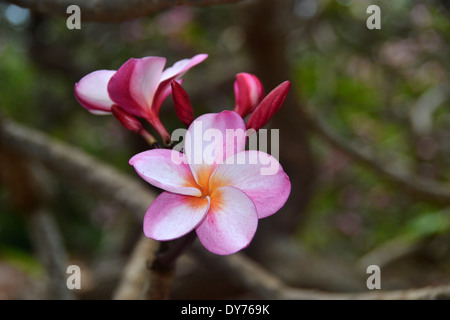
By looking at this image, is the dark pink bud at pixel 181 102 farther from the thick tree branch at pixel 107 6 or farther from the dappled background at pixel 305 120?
the dappled background at pixel 305 120

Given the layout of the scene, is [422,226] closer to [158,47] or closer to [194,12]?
[194,12]

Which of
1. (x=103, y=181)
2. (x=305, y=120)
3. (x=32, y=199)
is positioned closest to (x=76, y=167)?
(x=103, y=181)

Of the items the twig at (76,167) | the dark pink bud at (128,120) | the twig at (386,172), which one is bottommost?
the dark pink bud at (128,120)

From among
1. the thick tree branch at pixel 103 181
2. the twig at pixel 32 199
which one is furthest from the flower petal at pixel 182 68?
the twig at pixel 32 199

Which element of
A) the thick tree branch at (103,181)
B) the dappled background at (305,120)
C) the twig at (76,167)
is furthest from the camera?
the dappled background at (305,120)

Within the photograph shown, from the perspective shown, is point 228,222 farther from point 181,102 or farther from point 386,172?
point 386,172

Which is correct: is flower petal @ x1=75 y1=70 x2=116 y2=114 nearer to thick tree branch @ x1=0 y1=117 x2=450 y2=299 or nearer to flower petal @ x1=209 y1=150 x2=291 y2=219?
flower petal @ x1=209 y1=150 x2=291 y2=219
